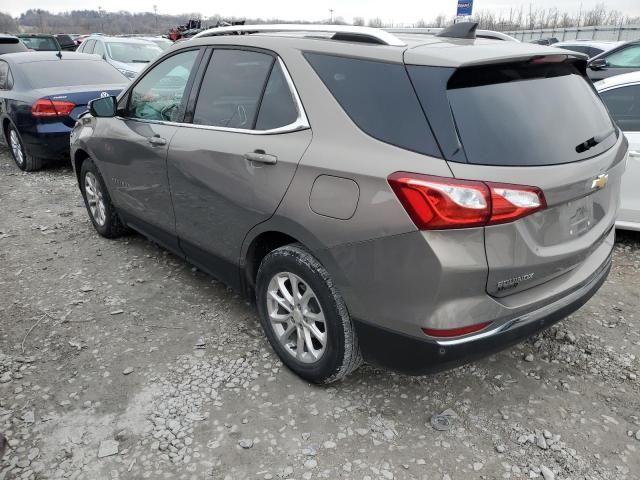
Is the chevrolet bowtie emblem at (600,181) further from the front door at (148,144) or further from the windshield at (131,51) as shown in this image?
the windshield at (131,51)

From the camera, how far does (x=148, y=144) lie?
3.61 meters

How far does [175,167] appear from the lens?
10.9ft

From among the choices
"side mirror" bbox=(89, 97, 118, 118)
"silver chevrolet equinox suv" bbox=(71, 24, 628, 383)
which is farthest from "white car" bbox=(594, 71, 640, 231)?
"side mirror" bbox=(89, 97, 118, 118)

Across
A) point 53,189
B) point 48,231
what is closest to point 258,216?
point 48,231

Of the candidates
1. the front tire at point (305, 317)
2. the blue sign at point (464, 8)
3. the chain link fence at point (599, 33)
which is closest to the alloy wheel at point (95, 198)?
the front tire at point (305, 317)

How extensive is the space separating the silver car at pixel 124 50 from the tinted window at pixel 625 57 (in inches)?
347

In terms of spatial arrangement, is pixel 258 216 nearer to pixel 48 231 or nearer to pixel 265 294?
pixel 265 294

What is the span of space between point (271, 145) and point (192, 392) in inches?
52.9

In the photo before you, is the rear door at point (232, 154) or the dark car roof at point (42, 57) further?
the dark car roof at point (42, 57)

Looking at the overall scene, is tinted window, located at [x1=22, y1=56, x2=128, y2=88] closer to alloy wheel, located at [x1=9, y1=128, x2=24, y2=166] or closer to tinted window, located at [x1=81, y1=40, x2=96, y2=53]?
alloy wheel, located at [x1=9, y1=128, x2=24, y2=166]

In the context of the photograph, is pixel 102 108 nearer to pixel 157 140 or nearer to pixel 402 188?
pixel 157 140

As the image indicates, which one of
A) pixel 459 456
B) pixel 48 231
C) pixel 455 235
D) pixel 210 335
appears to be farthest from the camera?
pixel 48 231

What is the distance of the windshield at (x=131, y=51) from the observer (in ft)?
37.6

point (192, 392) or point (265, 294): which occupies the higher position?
point (265, 294)
